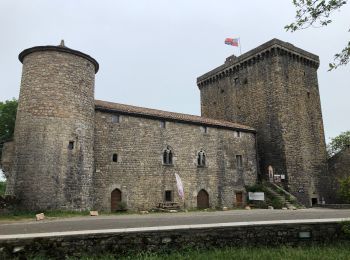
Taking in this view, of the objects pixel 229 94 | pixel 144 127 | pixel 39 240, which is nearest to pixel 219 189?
pixel 144 127

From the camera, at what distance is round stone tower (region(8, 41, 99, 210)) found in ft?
53.5

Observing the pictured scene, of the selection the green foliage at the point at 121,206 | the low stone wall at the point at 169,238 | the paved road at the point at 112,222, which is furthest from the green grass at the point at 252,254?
the green foliage at the point at 121,206

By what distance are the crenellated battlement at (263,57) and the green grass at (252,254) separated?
23.1 metres

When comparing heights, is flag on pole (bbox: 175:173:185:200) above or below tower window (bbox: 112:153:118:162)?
below

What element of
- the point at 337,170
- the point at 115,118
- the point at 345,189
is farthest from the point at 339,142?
the point at 115,118

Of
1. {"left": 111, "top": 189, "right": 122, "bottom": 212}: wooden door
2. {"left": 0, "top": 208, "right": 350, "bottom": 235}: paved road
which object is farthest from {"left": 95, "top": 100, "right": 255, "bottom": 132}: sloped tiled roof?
{"left": 0, "top": 208, "right": 350, "bottom": 235}: paved road

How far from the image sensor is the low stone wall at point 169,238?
7.11m

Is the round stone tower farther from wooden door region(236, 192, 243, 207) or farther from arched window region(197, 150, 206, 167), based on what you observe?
wooden door region(236, 192, 243, 207)

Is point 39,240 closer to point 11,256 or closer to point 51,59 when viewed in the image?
point 11,256

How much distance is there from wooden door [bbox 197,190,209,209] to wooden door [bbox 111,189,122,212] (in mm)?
6349

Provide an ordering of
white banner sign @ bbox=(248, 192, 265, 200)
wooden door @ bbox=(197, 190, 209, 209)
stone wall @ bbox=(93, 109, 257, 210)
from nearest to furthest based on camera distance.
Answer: stone wall @ bbox=(93, 109, 257, 210) < wooden door @ bbox=(197, 190, 209, 209) < white banner sign @ bbox=(248, 192, 265, 200)

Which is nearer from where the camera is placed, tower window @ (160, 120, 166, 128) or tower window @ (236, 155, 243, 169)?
tower window @ (160, 120, 166, 128)

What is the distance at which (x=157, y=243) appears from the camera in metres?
7.81

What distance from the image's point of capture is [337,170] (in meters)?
28.6
